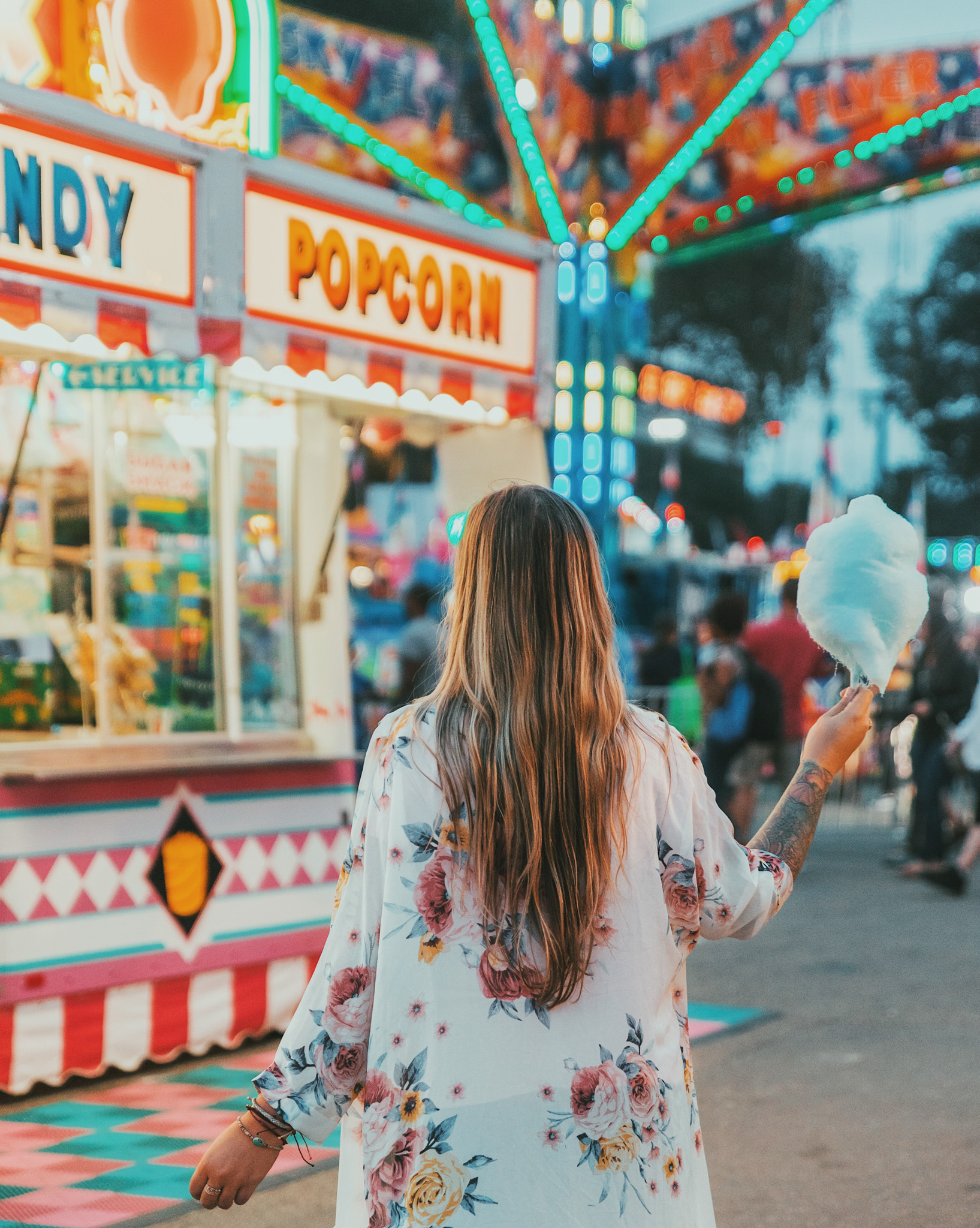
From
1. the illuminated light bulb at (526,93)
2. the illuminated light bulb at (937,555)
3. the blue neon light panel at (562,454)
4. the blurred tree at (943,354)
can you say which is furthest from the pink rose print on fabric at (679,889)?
the blurred tree at (943,354)

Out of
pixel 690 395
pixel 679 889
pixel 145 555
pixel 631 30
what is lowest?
pixel 679 889

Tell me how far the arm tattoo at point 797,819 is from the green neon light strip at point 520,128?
9143mm

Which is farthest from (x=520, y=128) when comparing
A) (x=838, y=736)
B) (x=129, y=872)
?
(x=838, y=736)

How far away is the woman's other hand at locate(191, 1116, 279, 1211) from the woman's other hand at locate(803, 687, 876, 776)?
1.03 m

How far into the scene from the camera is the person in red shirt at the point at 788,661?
→ 10078 mm

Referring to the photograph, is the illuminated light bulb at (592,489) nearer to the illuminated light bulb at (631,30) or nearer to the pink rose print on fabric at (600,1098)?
the illuminated light bulb at (631,30)

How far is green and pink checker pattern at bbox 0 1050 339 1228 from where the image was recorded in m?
4.04

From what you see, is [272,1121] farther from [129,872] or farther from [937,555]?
[937,555]

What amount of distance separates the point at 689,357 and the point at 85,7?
35.4 metres

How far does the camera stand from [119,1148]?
459 cm

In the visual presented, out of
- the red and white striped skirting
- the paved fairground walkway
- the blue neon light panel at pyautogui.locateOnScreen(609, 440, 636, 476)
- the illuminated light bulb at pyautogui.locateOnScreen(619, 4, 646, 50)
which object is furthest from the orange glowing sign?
the red and white striped skirting

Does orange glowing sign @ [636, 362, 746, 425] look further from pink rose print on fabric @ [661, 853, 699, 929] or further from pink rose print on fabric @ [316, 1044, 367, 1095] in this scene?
pink rose print on fabric @ [316, 1044, 367, 1095]

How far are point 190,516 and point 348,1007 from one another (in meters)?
4.54

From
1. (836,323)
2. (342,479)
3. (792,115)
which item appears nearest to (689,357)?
(836,323)
